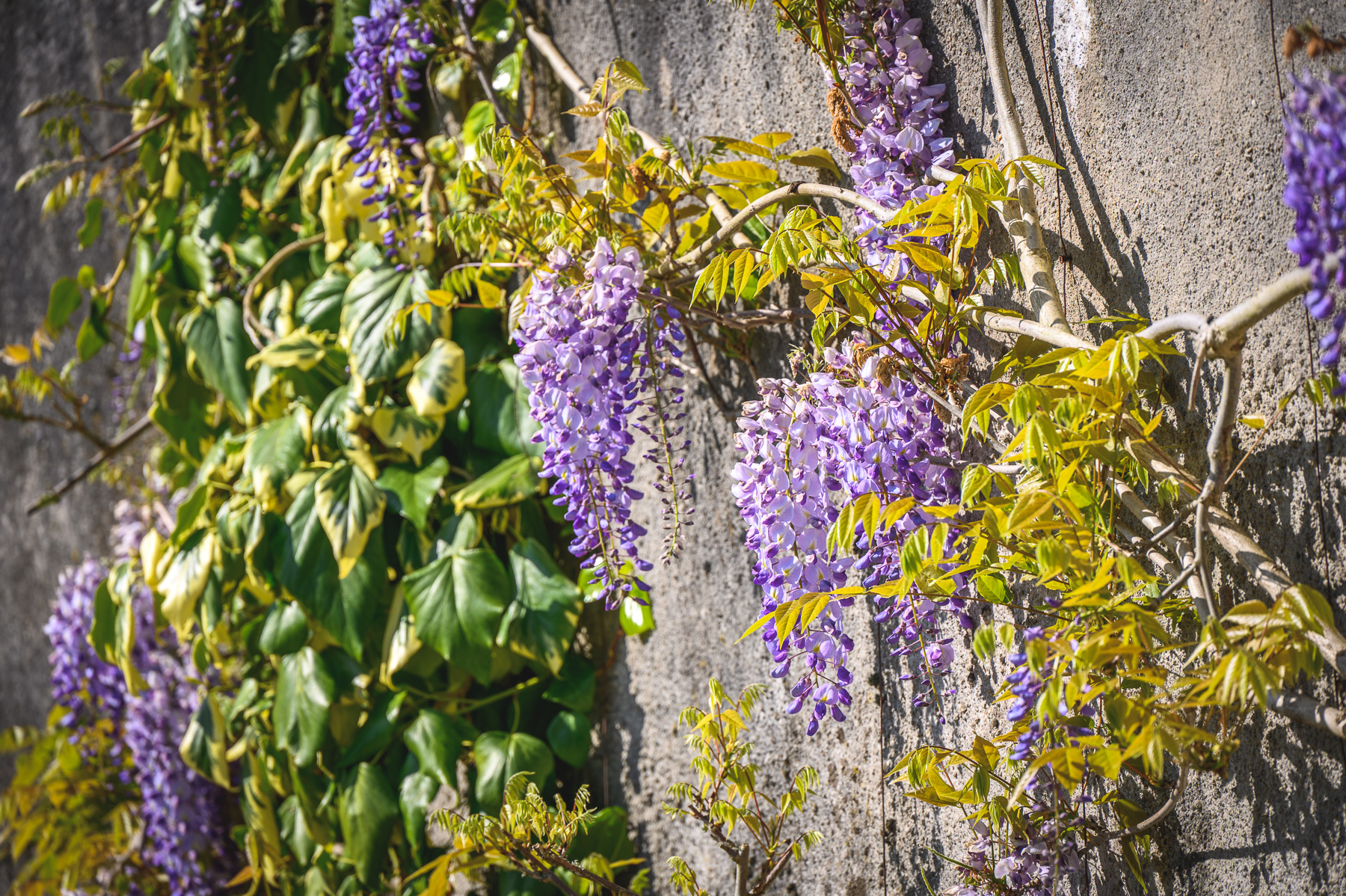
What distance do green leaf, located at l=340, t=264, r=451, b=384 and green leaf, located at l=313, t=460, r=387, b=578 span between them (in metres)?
0.15

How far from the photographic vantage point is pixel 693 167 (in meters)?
1.10

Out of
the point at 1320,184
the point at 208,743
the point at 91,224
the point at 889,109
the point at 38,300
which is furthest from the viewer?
the point at 38,300

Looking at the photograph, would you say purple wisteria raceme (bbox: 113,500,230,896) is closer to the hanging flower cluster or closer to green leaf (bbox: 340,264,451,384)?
green leaf (bbox: 340,264,451,384)

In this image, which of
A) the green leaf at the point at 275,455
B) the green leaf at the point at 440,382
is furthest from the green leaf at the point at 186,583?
the green leaf at the point at 440,382

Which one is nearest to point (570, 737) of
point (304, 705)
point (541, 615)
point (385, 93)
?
point (541, 615)

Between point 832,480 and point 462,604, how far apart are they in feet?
2.07

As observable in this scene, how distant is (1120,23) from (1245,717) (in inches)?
22.9

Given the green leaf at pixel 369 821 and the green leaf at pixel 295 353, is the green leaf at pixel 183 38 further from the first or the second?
the green leaf at pixel 369 821

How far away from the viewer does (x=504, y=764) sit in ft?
4.12

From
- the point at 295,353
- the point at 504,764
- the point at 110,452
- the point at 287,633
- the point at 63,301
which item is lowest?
the point at 504,764

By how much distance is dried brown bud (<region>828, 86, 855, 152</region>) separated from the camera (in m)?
0.94

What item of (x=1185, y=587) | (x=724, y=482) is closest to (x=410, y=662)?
(x=724, y=482)

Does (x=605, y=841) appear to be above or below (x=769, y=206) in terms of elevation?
below

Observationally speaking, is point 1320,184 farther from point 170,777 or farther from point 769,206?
point 170,777
